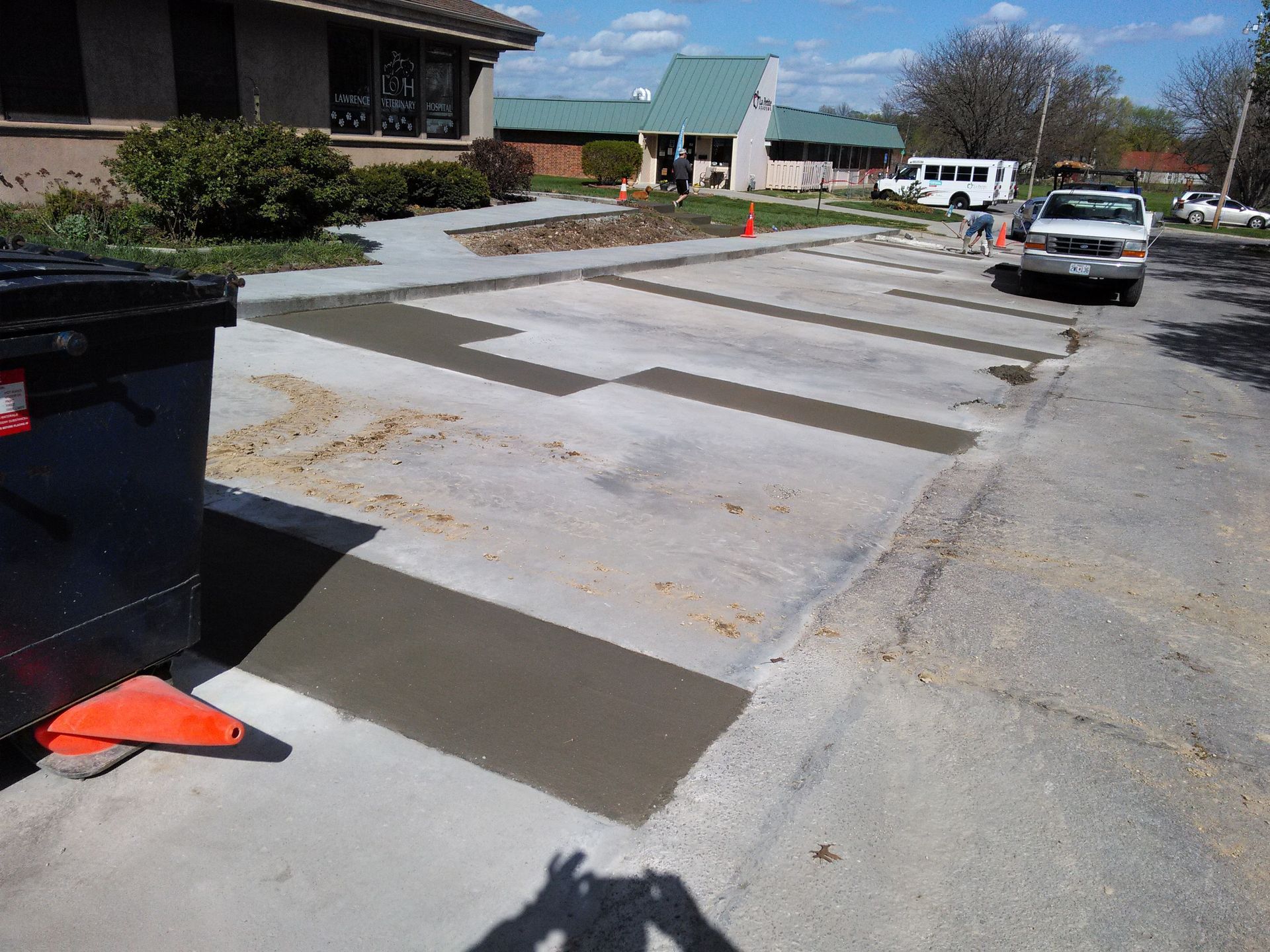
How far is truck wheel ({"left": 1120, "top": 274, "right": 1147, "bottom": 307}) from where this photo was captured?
18.3 meters

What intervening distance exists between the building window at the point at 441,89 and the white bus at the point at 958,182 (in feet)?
97.6

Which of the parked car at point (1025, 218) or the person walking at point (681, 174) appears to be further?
the person walking at point (681, 174)

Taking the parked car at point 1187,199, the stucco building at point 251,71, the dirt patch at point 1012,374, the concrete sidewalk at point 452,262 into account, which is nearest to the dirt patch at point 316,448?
the concrete sidewalk at point 452,262

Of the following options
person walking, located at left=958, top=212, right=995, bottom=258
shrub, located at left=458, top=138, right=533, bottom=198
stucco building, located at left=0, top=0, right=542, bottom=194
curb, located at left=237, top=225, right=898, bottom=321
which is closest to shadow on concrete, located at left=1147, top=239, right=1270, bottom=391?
person walking, located at left=958, top=212, right=995, bottom=258

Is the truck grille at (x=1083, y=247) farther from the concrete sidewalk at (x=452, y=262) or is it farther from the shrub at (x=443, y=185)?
the shrub at (x=443, y=185)

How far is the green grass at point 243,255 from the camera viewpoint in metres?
11.5

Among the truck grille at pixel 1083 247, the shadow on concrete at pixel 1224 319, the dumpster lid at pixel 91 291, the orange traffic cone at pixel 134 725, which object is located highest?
the dumpster lid at pixel 91 291

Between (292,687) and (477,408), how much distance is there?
413 cm

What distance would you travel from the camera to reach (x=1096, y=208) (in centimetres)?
1870

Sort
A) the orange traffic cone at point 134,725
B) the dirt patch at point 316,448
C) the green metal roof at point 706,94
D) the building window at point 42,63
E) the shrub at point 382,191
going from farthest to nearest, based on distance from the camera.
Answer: the green metal roof at point 706,94 → the shrub at point 382,191 → the building window at point 42,63 → the dirt patch at point 316,448 → the orange traffic cone at point 134,725

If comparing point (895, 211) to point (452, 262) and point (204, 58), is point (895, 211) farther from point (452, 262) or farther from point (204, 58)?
point (452, 262)

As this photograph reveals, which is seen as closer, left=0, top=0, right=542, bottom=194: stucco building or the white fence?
left=0, top=0, right=542, bottom=194: stucco building

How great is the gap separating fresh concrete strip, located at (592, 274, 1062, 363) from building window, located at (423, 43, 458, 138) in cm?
900

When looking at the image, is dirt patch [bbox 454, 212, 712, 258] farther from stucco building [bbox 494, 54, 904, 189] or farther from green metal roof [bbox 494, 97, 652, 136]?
green metal roof [bbox 494, 97, 652, 136]
